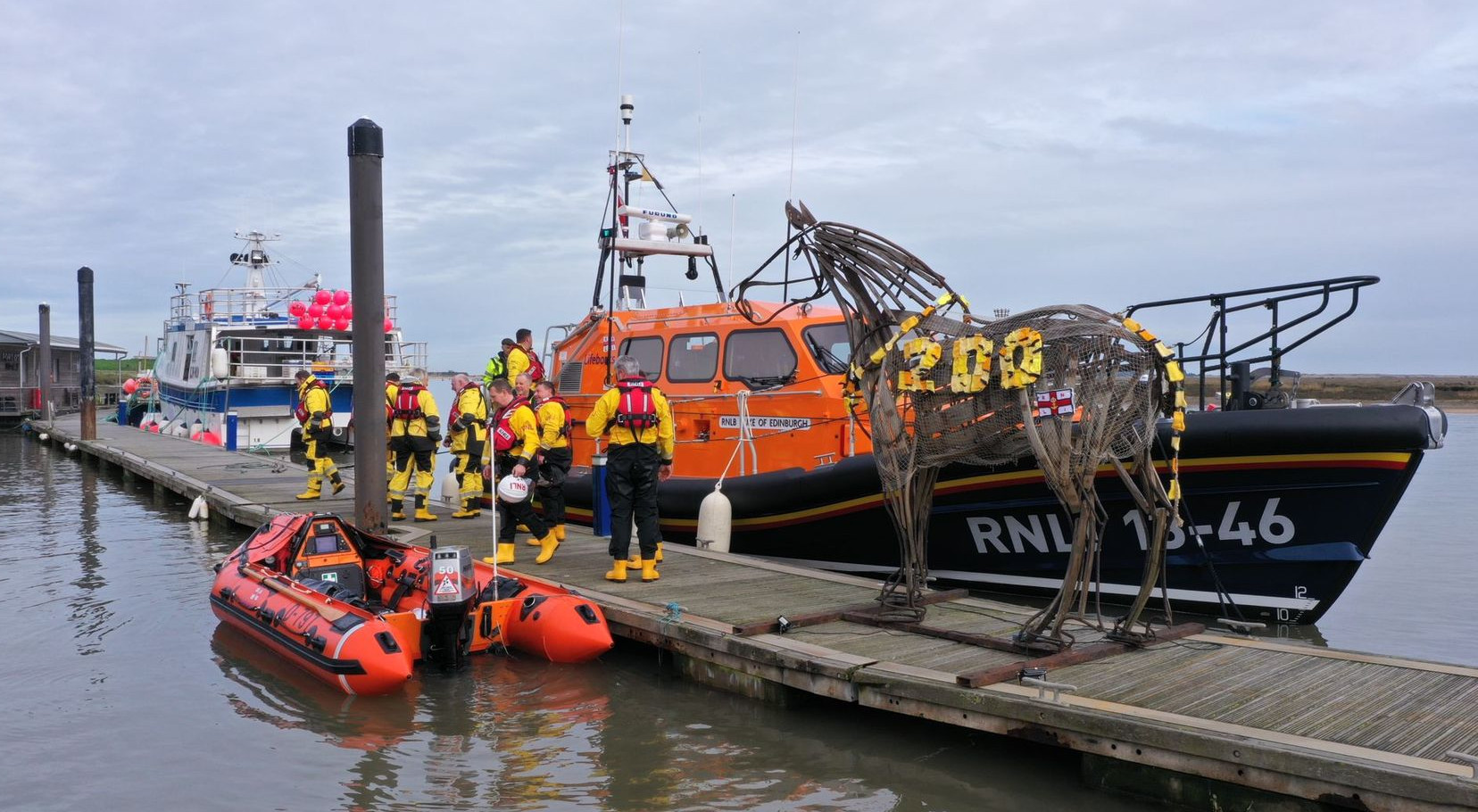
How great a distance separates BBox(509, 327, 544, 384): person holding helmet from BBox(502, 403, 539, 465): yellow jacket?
222 centimetres

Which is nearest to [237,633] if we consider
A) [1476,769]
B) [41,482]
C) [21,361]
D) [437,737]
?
[437,737]

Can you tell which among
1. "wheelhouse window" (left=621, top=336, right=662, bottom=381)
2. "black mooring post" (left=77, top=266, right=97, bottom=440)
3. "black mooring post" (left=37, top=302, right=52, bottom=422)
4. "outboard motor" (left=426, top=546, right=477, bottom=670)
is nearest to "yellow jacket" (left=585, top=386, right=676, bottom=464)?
"outboard motor" (left=426, top=546, right=477, bottom=670)

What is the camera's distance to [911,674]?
459 centimetres

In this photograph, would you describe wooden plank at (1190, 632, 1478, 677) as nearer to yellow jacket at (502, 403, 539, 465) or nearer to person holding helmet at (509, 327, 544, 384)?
yellow jacket at (502, 403, 539, 465)

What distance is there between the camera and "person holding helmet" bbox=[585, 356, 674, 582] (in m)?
6.62

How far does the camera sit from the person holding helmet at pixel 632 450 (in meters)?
6.62

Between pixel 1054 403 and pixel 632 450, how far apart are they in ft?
9.22

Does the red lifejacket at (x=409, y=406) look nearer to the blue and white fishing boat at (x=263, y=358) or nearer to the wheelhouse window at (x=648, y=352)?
the wheelhouse window at (x=648, y=352)

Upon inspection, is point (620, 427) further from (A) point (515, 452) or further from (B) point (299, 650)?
(B) point (299, 650)

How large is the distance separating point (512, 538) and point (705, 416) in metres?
1.80

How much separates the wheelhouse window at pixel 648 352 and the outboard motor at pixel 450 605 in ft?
10.5

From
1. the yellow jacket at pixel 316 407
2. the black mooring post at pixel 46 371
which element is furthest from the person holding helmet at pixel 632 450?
the black mooring post at pixel 46 371

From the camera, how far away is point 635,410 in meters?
6.57

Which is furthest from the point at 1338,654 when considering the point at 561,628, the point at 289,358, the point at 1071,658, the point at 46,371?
the point at 46,371
